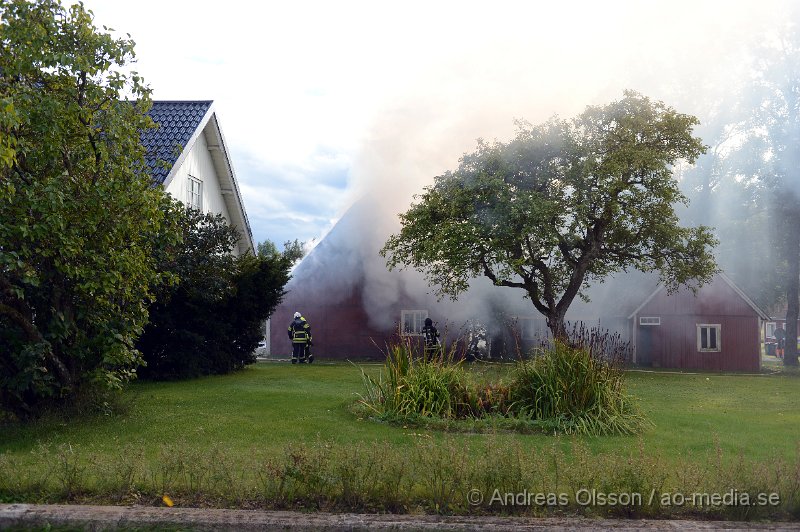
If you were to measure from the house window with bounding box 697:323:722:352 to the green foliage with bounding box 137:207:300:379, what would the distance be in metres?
19.2

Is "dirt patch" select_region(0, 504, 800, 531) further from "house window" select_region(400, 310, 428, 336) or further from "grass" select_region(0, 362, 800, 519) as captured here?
"house window" select_region(400, 310, 428, 336)

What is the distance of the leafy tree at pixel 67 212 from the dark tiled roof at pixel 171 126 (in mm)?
8933

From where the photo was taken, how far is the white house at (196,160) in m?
19.8

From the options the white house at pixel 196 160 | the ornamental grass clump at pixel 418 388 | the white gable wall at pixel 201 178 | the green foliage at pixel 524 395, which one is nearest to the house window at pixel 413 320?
the white house at pixel 196 160

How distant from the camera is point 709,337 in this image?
3166cm

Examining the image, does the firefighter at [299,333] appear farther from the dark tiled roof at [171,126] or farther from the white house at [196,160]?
the dark tiled roof at [171,126]

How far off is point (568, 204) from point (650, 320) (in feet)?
36.8

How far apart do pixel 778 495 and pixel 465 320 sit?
25.0 meters

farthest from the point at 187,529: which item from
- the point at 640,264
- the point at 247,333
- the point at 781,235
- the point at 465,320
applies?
the point at 781,235

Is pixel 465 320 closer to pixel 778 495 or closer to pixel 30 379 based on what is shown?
pixel 30 379

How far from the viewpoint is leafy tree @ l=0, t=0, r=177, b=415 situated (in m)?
9.01

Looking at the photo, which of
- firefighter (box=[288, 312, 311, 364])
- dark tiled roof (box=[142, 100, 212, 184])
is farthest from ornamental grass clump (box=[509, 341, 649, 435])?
firefighter (box=[288, 312, 311, 364])

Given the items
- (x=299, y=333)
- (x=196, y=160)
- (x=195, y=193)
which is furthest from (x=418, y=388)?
(x=299, y=333)

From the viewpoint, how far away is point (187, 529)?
5551 mm
